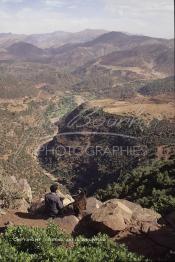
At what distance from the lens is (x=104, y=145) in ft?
258

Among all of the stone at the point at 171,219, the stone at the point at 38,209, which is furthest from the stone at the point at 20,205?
the stone at the point at 171,219

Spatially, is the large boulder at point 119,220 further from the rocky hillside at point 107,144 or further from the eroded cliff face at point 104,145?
the eroded cliff face at point 104,145

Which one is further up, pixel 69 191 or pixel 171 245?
pixel 171 245

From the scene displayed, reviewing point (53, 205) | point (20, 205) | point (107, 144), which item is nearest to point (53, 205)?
point (53, 205)

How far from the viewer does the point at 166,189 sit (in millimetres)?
28250

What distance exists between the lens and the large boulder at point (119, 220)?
15.1m

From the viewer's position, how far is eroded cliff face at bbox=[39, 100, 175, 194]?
67438 millimetres

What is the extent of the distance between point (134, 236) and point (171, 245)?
6.34 feet

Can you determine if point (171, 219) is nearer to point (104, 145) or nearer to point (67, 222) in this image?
point (67, 222)

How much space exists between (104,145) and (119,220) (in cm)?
6318

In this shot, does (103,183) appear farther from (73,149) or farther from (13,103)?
(13,103)

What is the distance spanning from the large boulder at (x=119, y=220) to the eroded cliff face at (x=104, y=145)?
44.4 metres

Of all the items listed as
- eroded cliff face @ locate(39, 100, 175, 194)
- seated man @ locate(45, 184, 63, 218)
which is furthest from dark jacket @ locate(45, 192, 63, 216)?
eroded cliff face @ locate(39, 100, 175, 194)

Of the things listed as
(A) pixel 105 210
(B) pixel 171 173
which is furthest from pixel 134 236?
(B) pixel 171 173
